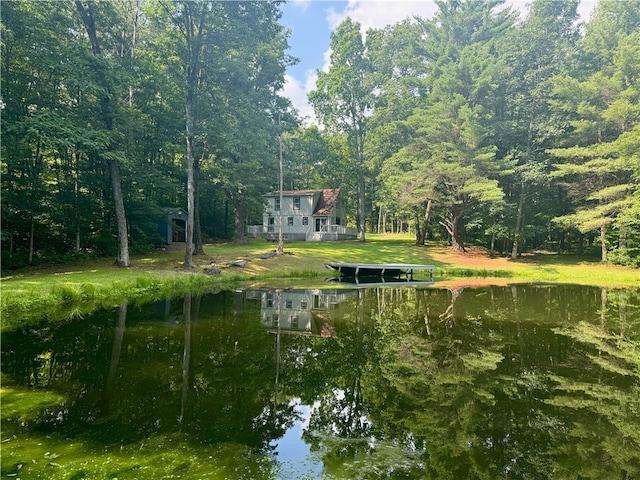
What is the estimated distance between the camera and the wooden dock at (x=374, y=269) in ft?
75.9

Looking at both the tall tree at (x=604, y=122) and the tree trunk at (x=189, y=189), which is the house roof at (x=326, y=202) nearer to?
the tree trunk at (x=189, y=189)

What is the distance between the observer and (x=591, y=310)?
1278cm

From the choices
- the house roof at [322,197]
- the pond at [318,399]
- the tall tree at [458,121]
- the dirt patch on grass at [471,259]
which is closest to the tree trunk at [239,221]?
the house roof at [322,197]

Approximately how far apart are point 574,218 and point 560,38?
16622 millimetres

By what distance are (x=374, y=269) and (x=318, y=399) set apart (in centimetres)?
1952

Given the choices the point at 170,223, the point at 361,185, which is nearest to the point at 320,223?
the point at 361,185

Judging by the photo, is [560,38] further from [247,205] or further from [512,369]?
[512,369]

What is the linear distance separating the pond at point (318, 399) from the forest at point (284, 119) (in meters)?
12.7

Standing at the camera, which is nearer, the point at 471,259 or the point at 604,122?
the point at 604,122

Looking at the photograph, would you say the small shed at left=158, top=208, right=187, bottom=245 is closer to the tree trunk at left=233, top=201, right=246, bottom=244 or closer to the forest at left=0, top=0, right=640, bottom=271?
the forest at left=0, top=0, right=640, bottom=271

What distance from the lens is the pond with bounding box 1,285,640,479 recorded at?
3.85 metres

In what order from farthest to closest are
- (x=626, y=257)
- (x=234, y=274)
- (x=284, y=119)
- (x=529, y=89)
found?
(x=284, y=119) < (x=529, y=89) < (x=626, y=257) < (x=234, y=274)

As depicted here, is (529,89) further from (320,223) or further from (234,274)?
(234,274)

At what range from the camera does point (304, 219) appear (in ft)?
128
